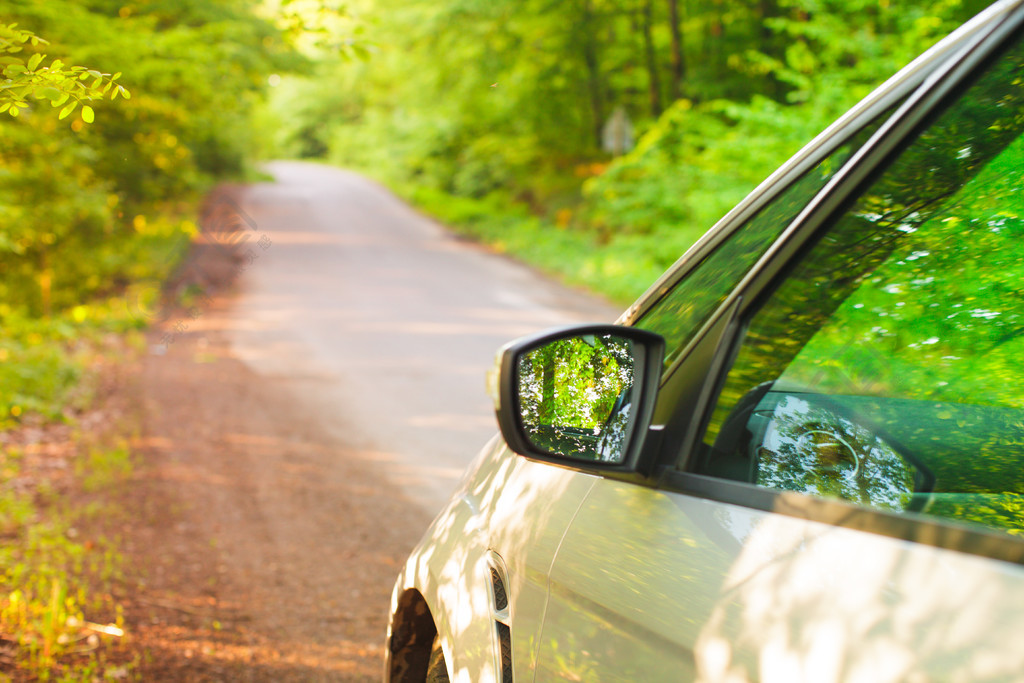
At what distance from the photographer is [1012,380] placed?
5.47 ft

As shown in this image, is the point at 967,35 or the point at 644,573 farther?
the point at 644,573

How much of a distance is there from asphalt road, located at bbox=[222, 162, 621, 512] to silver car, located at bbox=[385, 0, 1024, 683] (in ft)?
12.6

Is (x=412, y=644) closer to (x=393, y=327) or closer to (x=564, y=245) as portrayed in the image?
(x=393, y=327)

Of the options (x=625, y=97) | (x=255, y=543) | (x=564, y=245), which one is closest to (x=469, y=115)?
(x=625, y=97)

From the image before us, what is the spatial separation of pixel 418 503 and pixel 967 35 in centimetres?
474

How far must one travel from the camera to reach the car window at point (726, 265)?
4.74ft

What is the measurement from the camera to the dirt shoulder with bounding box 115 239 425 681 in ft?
11.9

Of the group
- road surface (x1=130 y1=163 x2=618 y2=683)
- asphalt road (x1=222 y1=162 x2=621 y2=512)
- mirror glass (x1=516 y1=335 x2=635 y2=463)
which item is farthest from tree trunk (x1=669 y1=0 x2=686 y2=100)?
mirror glass (x1=516 y1=335 x2=635 y2=463)

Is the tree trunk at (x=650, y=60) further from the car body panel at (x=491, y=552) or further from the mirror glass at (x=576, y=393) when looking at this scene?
the mirror glass at (x=576, y=393)

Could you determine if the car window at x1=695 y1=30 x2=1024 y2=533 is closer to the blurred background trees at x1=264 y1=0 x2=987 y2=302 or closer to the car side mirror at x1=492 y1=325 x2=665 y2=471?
the car side mirror at x1=492 y1=325 x2=665 y2=471

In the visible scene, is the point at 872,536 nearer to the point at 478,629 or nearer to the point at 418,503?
the point at 478,629

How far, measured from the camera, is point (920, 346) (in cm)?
189

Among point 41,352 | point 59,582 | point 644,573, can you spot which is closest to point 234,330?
point 41,352

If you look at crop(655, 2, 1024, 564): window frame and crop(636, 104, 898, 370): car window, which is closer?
crop(655, 2, 1024, 564): window frame
